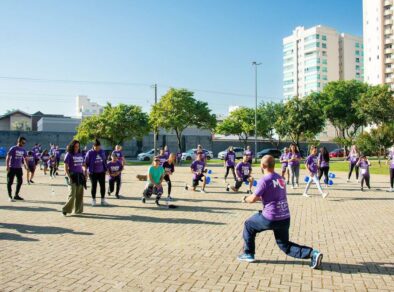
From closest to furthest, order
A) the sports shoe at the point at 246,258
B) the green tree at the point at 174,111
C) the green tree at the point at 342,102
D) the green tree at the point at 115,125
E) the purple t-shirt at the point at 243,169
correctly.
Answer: the sports shoe at the point at 246,258, the purple t-shirt at the point at 243,169, the green tree at the point at 115,125, the green tree at the point at 174,111, the green tree at the point at 342,102

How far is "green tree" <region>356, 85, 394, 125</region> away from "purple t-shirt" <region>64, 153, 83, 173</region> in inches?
1866

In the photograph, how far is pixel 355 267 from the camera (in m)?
5.58

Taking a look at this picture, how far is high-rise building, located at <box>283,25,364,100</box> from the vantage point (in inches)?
4606

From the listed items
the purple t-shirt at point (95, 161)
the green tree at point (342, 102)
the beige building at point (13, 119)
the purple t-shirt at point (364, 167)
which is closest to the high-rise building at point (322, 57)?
the green tree at point (342, 102)

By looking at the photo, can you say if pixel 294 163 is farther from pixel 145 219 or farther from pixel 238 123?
pixel 238 123

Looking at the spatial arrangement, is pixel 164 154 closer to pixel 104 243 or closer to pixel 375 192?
pixel 375 192

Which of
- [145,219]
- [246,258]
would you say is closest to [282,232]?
[246,258]

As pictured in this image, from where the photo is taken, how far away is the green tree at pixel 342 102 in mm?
59875

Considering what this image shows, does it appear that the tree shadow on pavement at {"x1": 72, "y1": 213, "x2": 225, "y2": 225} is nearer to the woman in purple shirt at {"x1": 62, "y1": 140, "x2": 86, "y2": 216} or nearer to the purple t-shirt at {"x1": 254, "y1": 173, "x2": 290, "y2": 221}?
the woman in purple shirt at {"x1": 62, "y1": 140, "x2": 86, "y2": 216}

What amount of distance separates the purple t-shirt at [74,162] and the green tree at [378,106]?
1866 inches

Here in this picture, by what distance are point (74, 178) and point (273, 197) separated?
580cm

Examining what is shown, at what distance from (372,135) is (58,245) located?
99.7ft

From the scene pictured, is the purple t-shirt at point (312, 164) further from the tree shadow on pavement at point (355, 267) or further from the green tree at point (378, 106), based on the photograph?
the green tree at point (378, 106)

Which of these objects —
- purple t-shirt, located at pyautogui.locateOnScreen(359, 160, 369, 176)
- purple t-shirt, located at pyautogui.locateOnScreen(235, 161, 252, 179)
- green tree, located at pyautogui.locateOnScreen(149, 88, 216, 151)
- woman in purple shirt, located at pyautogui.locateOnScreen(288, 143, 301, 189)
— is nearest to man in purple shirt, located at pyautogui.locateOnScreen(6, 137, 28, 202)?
purple t-shirt, located at pyautogui.locateOnScreen(235, 161, 252, 179)
